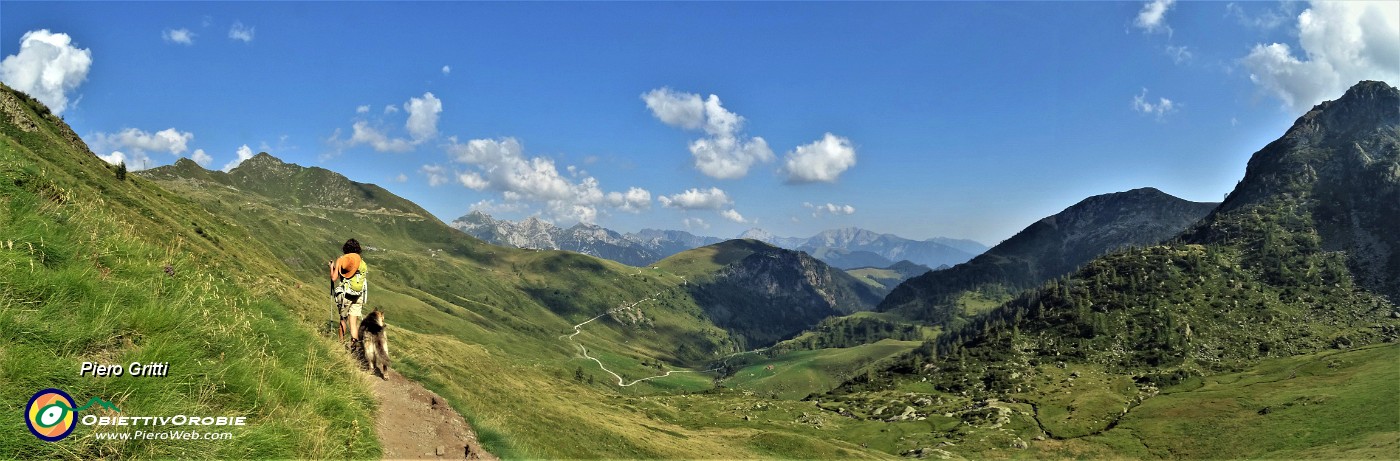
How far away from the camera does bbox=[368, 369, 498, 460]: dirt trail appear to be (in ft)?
51.7

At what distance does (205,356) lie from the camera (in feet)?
34.9

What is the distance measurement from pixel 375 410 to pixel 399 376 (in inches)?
278

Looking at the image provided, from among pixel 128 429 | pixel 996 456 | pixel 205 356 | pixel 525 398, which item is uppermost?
pixel 205 356

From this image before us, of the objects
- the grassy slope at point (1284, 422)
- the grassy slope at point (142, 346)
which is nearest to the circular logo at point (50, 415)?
the grassy slope at point (142, 346)

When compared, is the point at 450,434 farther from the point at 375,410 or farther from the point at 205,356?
the point at 205,356

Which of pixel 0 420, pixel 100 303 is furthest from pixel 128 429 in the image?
pixel 100 303

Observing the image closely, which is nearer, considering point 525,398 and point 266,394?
point 266,394

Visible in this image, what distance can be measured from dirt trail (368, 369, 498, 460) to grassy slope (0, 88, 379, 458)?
140cm

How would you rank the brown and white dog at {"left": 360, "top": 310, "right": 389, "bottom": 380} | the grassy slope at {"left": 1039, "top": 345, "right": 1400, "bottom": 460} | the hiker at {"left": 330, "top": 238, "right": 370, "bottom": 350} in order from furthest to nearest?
the grassy slope at {"left": 1039, "top": 345, "right": 1400, "bottom": 460}
the brown and white dog at {"left": 360, "top": 310, "right": 389, "bottom": 380}
the hiker at {"left": 330, "top": 238, "right": 370, "bottom": 350}

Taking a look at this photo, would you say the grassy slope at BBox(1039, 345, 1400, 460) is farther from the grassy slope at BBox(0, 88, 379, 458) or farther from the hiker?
the grassy slope at BBox(0, 88, 379, 458)

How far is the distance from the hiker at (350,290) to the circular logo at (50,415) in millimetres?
11914

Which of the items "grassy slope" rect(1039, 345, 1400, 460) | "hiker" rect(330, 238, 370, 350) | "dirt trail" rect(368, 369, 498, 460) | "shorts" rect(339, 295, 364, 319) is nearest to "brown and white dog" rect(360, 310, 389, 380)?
"hiker" rect(330, 238, 370, 350)

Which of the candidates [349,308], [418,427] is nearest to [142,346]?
[418,427]

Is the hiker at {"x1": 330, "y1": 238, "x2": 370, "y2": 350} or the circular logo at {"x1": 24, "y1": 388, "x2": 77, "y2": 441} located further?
the hiker at {"x1": 330, "y1": 238, "x2": 370, "y2": 350}
